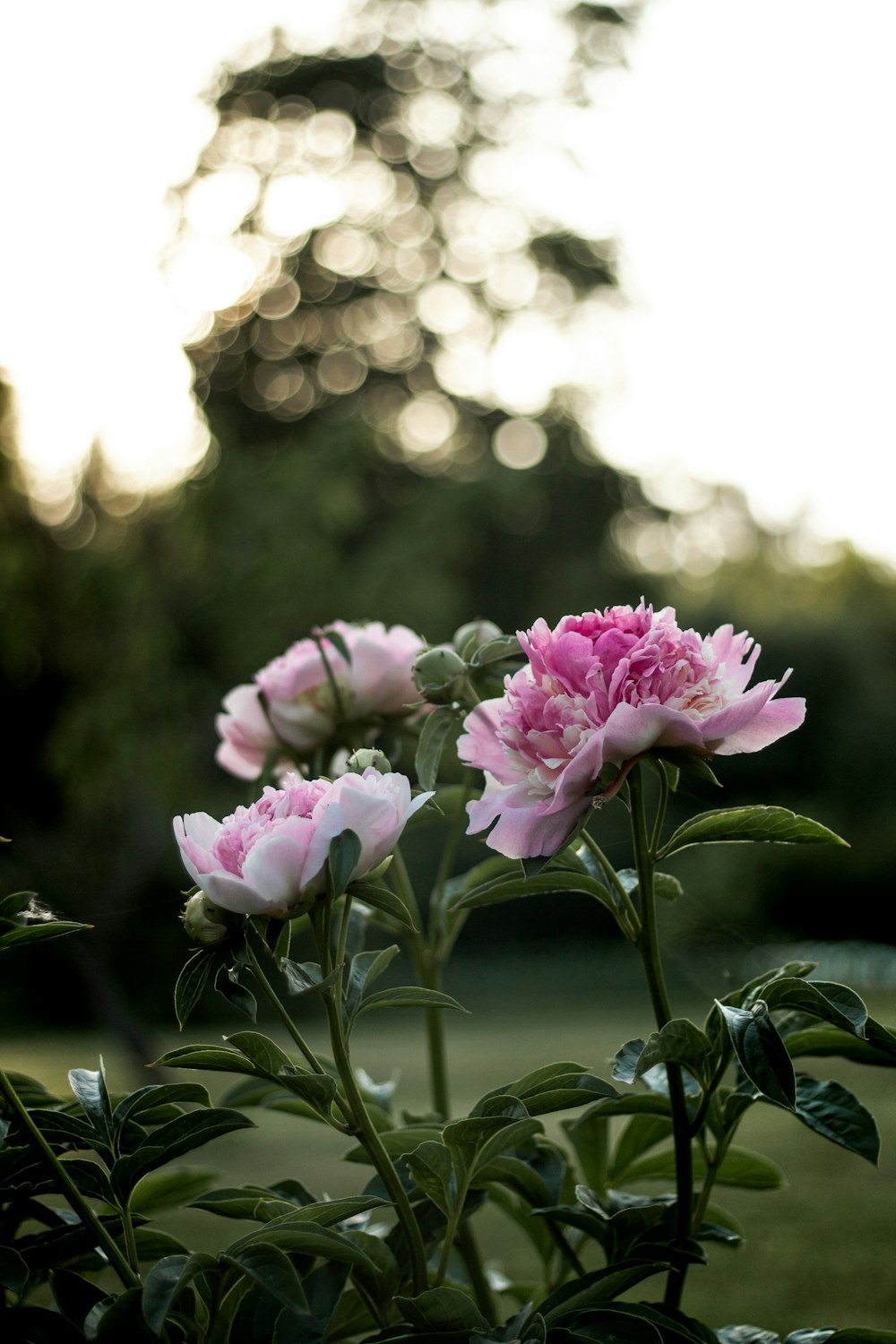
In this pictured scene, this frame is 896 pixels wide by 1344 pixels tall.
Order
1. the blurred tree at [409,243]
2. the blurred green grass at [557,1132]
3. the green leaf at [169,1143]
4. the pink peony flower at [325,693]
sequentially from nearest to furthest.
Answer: the green leaf at [169,1143] → the pink peony flower at [325,693] → the blurred green grass at [557,1132] → the blurred tree at [409,243]

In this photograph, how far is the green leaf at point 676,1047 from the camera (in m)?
0.54

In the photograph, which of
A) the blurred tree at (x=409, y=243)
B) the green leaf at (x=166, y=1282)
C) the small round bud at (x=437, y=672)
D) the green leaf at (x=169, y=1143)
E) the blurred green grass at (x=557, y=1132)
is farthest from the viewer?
the blurred tree at (x=409, y=243)

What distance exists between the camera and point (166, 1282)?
51 cm

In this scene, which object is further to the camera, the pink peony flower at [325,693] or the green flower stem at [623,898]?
the pink peony flower at [325,693]

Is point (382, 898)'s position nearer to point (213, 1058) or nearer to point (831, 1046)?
point (213, 1058)

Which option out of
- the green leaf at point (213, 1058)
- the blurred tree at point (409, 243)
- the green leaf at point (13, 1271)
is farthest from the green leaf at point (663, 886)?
the blurred tree at point (409, 243)

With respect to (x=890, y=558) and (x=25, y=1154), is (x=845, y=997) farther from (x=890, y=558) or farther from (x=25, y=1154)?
(x=890, y=558)

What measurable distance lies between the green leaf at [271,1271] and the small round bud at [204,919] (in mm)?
126

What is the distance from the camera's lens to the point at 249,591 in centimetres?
502

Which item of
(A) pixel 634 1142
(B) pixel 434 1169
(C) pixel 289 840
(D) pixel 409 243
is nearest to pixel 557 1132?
(A) pixel 634 1142

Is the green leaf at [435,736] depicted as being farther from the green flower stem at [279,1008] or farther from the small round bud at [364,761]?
the green flower stem at [279,1008]

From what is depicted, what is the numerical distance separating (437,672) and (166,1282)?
1.10 ft

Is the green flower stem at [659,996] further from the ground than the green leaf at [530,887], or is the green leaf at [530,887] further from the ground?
the green leaf at [530,887]

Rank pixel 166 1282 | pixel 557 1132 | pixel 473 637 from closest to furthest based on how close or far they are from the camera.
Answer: pixel 166 1282 < pixel 473 637 < pixel 557 1132
